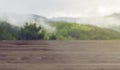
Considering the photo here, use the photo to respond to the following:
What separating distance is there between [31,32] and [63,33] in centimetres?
19

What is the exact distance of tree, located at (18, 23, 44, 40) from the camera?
1636 millimetres

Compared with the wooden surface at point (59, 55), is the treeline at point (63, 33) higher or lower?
higher

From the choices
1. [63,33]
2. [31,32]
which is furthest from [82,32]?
[31,32]

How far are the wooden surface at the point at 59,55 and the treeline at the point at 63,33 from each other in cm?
3

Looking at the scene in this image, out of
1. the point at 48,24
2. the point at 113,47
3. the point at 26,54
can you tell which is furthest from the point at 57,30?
the point at 113,47

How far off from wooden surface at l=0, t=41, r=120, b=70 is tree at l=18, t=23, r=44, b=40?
32 mm

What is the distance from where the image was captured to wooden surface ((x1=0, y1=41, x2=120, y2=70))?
1.54 metres

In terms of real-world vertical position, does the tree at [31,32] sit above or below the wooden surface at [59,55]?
above

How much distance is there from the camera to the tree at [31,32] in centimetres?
164

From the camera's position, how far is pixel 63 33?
1628 millimetres

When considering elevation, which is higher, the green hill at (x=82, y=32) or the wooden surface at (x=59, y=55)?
the green hill at (x=82, y=32)

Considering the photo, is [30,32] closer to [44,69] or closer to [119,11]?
[44,69]

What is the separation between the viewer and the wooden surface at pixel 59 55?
1.54 m

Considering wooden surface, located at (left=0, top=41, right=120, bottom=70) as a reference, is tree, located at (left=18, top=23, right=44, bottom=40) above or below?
above
